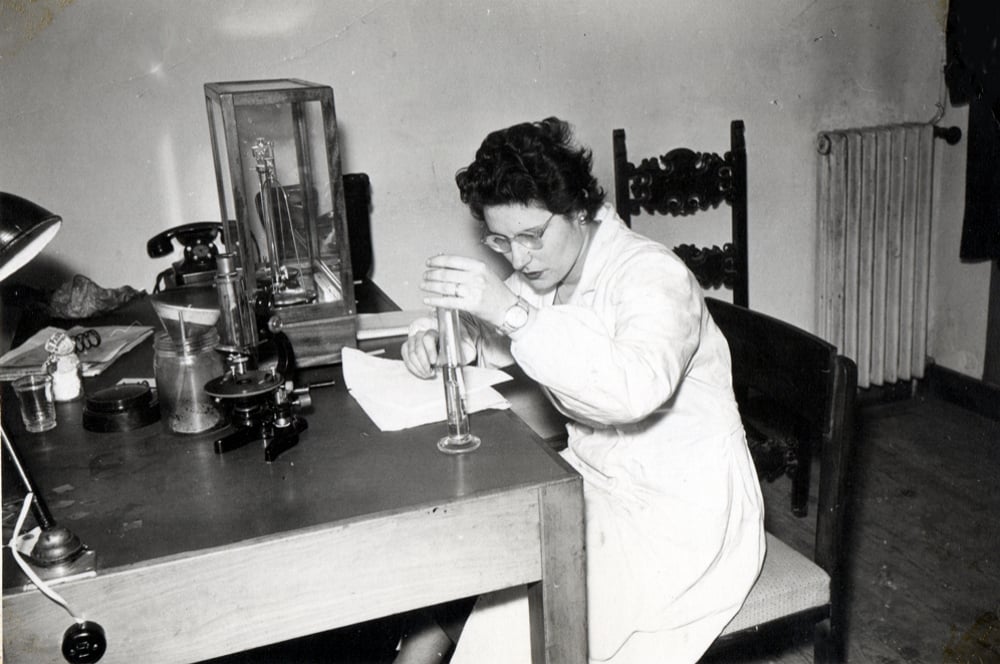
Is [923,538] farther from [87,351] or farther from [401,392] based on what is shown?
[87,351]

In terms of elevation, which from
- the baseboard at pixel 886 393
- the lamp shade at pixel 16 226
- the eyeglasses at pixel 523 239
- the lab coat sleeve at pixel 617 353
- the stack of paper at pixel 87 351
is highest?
the lamp shade at pixel 16 226

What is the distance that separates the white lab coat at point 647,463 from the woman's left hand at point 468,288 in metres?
0.05

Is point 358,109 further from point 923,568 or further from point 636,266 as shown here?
point 923,568

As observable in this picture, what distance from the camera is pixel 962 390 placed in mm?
3371

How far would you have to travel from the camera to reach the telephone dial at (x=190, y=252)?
2334 millimetres

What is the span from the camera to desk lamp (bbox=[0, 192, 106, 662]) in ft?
3.10

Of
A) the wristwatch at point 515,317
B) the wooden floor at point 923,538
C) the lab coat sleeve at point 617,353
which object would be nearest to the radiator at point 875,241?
the wooden floor at point 923,538

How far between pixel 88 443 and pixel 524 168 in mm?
835

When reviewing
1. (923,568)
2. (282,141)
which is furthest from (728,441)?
(923,568)

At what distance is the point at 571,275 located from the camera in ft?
5.45

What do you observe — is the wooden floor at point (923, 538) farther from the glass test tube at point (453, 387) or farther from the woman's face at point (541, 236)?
the glass test tube at point (453, 387)

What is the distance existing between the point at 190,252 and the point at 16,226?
1.50m

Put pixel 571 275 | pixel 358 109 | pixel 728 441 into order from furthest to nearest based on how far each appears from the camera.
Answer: pixel 358 109
pixel 571 275
pixel 728 441

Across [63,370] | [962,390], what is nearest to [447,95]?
[63,370]
